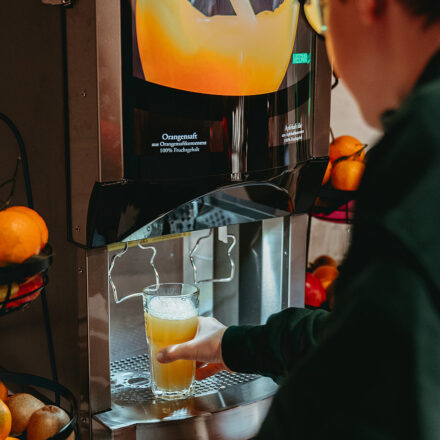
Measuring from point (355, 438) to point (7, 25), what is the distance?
0.93 meters

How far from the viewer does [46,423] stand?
0.97 m

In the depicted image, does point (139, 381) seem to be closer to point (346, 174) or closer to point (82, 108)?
point (82, 108)

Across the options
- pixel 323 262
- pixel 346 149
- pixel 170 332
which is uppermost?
pixel 346 149

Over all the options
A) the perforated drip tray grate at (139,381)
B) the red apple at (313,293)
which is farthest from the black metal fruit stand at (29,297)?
the red apple at (313,293)

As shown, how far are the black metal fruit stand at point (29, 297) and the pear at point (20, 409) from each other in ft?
0.10

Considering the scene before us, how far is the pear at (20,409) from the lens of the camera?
1.02 m

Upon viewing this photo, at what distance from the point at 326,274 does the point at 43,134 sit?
1.06m

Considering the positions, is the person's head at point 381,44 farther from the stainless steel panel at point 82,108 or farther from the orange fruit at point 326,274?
the orange fruit at point 326,274

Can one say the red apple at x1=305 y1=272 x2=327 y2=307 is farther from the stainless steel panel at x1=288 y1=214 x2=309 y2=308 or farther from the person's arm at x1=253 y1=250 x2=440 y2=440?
the person's arm at x1=253 y1=250 x2=440 y2=440

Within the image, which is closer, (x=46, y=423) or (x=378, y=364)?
(x=378, y=364)

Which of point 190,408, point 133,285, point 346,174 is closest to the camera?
point 190,408

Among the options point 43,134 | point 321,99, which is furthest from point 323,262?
point 43,134

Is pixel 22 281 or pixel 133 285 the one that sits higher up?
pixel 22 281

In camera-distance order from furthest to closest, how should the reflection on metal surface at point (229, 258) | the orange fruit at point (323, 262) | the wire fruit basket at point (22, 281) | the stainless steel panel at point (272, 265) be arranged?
the orange fruit at point (323, 262)
the stainless steel panel at point (272, 265)
the reflection on metal surface at point (229, 258)
the wire fruit basket at point (22, 281)
